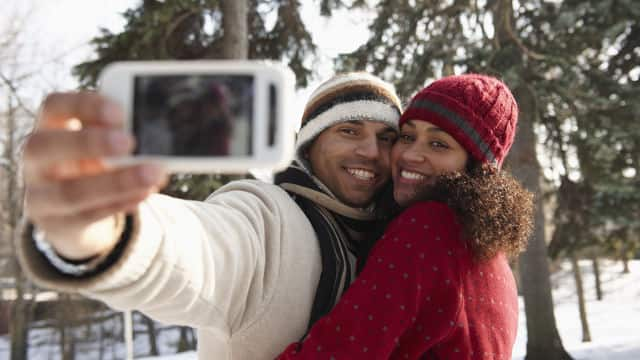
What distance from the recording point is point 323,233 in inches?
67.8

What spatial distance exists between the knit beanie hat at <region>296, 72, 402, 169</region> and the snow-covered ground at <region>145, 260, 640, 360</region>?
8041 millimetres

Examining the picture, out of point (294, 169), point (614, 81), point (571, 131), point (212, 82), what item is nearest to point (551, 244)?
point (571, 131)

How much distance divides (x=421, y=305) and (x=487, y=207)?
0.40 metres

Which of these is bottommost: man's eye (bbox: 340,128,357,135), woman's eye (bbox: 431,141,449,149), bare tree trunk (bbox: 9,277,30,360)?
bare tree trunk (bbox: 9,277,30,360)

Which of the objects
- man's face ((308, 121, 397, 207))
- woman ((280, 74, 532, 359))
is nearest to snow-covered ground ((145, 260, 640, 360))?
Result: man's face ((308, 121, 397, 207))

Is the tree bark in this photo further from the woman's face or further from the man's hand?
the man's hand

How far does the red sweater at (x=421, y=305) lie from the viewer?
1.42m

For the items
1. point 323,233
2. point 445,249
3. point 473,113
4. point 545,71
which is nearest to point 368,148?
point 473,113

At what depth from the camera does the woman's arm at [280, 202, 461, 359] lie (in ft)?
4.63

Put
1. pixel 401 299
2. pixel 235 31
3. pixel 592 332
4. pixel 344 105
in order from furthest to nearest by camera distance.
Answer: pixel 592 332
pixel 235 31
pixel 344 105
pixel 401 299

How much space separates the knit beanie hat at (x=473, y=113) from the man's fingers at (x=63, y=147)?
138 centimetres

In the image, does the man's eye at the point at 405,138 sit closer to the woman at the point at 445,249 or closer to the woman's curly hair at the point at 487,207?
the woman at the point at 445,249

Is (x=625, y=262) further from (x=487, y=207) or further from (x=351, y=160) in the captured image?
(x=487, y=207)

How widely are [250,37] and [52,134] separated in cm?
853
